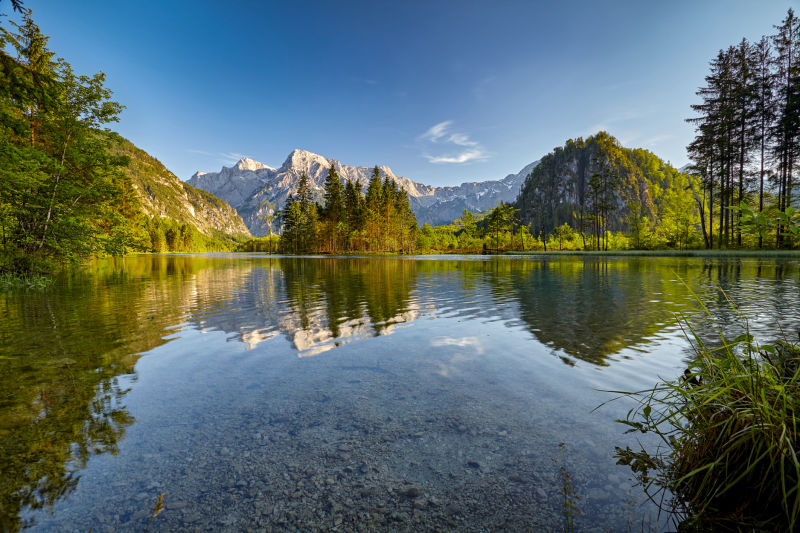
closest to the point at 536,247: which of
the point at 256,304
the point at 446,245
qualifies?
the point at 446,245

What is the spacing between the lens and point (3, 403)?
4.77 metres

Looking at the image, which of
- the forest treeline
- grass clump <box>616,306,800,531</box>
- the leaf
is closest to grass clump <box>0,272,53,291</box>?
the leaf

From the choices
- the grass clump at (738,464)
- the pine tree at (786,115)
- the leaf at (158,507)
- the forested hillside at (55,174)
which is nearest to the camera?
the grass clump at (738,464)

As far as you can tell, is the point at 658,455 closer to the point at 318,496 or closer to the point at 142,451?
the point at 318,496

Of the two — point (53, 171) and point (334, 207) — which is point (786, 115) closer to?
point (53, 171)

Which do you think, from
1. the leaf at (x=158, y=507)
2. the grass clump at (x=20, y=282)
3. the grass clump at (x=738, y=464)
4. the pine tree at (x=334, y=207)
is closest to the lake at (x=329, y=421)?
the leaf at (x=158, y=507)

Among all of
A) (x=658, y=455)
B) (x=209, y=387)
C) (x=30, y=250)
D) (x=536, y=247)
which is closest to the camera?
(x=658, y=455)

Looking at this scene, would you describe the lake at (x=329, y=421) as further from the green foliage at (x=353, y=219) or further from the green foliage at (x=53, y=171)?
the green foliage at (x=353, y=219)

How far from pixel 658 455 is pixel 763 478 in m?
1.19

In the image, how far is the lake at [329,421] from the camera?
2768 millimetres

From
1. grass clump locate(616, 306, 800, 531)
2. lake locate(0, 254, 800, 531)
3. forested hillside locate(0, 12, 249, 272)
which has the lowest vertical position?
lake locate(0, 254, 800, 531)

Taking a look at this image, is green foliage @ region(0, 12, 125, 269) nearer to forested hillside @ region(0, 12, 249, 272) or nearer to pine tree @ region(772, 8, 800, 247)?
forested hillside @ region(0, 12, 249, 272)

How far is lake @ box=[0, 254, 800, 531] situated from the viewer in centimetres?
277

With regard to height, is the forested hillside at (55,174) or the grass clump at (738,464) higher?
the forested hillside at (55,174)
